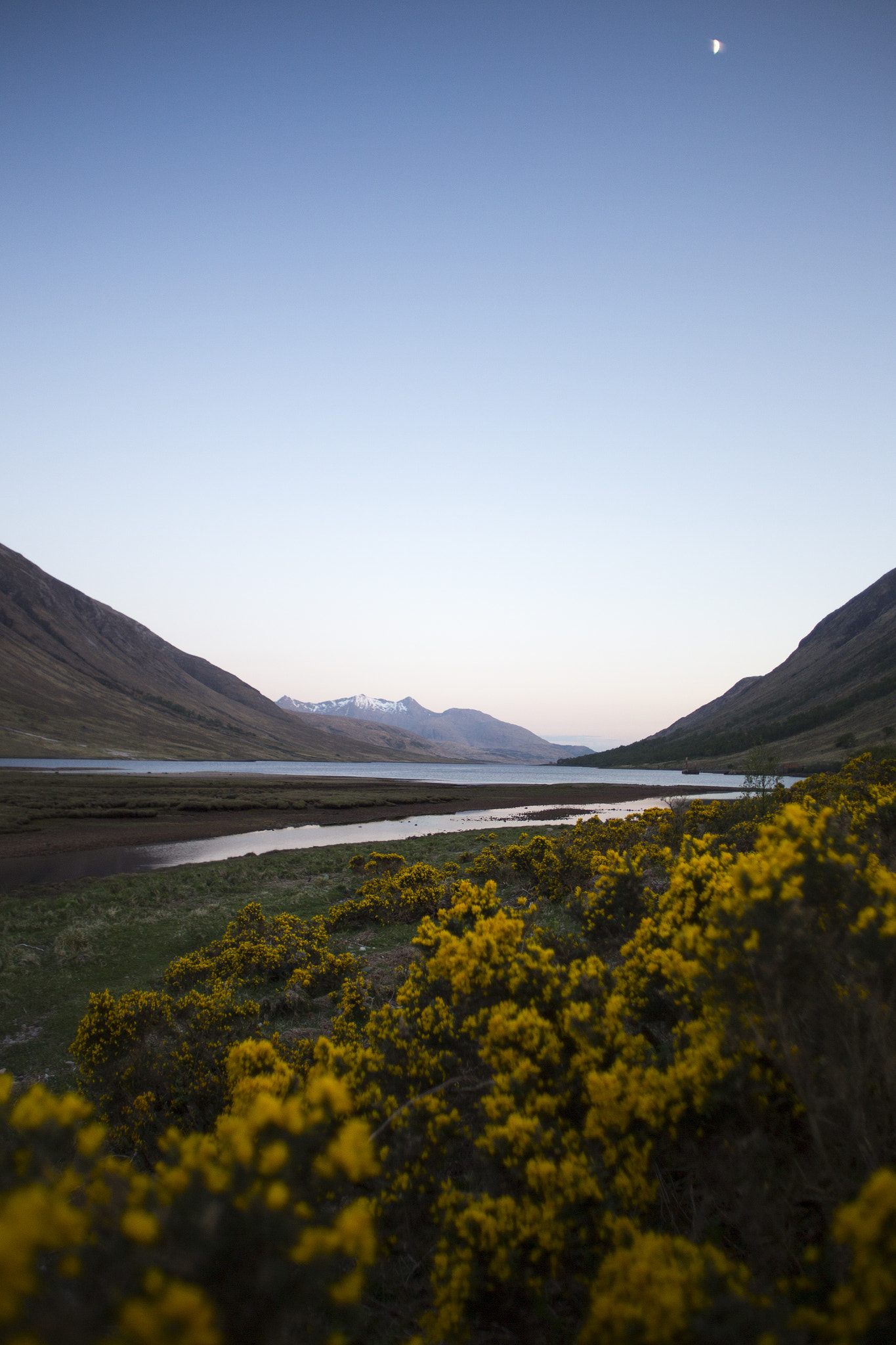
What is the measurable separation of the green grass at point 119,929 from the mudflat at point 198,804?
13.0 metres

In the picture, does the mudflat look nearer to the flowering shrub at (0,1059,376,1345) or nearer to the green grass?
the green grass

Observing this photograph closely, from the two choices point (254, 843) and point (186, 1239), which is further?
point (254, 843)

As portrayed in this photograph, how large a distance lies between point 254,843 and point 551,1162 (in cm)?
3604

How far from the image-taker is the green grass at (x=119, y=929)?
10344 mm

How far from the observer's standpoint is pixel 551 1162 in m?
3.20

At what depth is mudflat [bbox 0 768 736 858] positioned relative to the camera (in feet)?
Answer: 121

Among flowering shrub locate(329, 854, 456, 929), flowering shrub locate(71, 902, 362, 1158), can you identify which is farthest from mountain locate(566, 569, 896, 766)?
flowering shrub locate(71, 902, 362, 1158)

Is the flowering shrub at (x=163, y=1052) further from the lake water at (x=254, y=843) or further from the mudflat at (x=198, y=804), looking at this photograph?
the mudflat at (x=198, y=804)

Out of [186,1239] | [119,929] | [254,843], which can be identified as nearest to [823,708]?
[254,843]

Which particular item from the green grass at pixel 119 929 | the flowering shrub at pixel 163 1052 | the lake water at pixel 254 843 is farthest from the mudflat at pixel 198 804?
the flowering shrub at pixel 163 1052

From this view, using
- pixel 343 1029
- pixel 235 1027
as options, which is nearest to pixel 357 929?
pixel 235 1027

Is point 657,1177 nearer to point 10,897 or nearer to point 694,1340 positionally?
point 694,1340

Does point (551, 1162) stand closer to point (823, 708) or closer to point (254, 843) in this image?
point (254, 843)

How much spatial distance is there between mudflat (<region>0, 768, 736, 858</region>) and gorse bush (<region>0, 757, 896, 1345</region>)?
110ft
